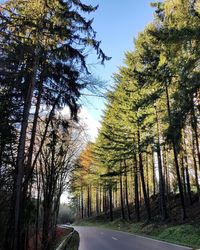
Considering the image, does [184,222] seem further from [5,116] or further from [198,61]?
[5,116]

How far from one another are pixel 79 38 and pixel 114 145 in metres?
20.4

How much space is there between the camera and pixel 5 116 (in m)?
9.83

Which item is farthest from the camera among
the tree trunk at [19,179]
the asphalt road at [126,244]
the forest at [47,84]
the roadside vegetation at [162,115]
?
the roadside vegetation at [162,115]

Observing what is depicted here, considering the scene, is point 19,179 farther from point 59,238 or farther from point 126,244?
point 59,238

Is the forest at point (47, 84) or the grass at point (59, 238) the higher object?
the forest at point (47, 84)

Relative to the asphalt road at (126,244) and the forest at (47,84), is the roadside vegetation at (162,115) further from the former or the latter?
the asphalt road at (126,244)

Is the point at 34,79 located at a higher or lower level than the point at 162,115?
lower

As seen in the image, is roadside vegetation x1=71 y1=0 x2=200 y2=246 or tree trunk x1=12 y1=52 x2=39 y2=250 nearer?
tree trunk x1=12 y1=52 x2=39 y2=250

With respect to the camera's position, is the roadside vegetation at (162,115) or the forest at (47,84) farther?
the roadside vegetation at (162,115)

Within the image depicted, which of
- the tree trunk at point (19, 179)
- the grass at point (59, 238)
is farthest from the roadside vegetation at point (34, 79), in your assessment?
the grass at point (59, 238)

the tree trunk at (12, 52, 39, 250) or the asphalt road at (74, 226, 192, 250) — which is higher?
the tree trunk at (12, 52, 39, 250)

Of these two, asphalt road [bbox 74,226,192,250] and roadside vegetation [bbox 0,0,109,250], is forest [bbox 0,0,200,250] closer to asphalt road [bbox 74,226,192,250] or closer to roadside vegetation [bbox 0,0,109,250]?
roadside vegetation [bbox 0,0,109,250]

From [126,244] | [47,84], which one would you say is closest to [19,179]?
[47,84]

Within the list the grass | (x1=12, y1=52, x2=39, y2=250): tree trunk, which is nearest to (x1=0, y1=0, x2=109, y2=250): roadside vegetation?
(x1=12, y1=52, x2=39, y2=250): tree trunk
